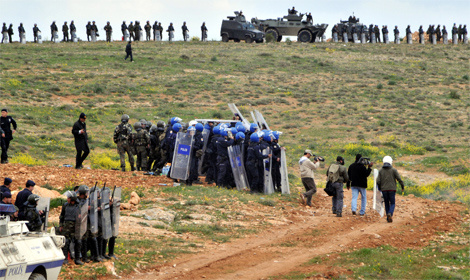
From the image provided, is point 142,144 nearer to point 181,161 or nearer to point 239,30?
point 181,161

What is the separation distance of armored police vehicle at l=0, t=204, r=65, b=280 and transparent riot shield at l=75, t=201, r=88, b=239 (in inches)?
19.2

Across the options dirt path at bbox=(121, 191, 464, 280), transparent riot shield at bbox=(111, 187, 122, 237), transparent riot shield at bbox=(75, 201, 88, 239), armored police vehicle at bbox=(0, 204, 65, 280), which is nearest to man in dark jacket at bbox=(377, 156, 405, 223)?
dirt path at bbox=(121, 191, 464, 280)

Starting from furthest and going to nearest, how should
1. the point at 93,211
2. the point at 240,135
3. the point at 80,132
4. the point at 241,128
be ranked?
the point at 241,128, the point at 80,132, the point at 240,135, the point at 93,211

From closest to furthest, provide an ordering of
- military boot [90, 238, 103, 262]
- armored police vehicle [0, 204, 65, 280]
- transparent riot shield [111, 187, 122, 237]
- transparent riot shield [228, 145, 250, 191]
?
armored police vehicle [0, 204, 65, 280], military boot [90, 238, 103, 262], transparent riot shield [111, 187, 122, 237], transparent riot shield [228, 145, 250, 191]

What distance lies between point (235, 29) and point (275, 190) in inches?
1535

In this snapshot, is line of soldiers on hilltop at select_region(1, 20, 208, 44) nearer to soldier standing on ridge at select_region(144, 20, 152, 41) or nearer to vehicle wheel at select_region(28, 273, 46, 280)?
soldier standing on ridge at select_region(144, 20, 152, 41)

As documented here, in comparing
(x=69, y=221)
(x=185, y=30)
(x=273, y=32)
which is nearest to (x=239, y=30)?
(x=273, y=32)

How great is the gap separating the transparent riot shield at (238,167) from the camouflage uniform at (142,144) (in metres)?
2.69

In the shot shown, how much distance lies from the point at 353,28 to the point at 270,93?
22400 millimetres

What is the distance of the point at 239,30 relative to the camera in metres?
56.8

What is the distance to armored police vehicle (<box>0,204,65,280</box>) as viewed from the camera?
30.4 feet

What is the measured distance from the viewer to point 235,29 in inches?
2235

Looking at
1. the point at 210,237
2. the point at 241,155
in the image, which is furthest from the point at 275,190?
the point at 210,237

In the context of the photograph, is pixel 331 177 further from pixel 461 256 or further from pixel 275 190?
pixel 461 256
